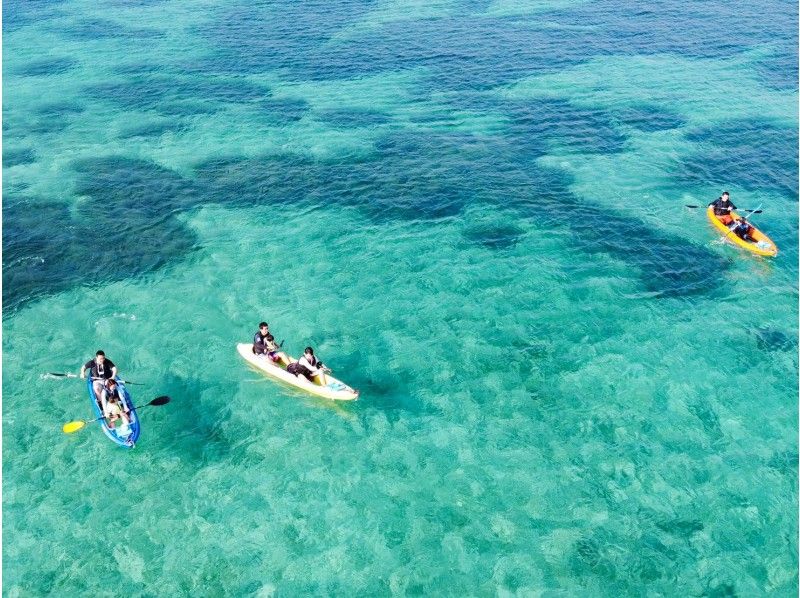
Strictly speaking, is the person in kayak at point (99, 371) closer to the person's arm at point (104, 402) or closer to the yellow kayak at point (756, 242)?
the person's arm at point (104, 402)

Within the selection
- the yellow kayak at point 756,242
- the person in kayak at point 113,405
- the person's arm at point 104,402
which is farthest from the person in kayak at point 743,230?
the person's arm at point 104,402

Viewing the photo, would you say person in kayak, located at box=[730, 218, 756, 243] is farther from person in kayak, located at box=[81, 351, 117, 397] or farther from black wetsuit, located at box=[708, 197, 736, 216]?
person in kayak, located at box=[81, 351, 117, 397]

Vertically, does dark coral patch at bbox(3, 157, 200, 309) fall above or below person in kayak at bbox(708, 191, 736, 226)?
below

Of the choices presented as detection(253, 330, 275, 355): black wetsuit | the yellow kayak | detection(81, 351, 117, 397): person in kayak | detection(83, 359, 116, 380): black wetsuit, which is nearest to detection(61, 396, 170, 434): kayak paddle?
detection(81, 351, 117, 397): person in kayak

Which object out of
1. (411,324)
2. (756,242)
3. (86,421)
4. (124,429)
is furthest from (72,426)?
(756,242)

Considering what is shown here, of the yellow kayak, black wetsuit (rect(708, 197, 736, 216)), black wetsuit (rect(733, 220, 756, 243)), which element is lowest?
the yellow kayak

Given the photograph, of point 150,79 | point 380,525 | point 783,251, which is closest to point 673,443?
point 380,525

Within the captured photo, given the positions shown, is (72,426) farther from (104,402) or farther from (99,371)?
(99,371)
